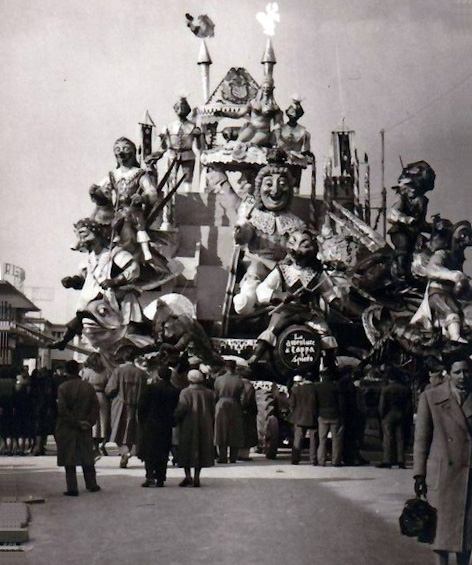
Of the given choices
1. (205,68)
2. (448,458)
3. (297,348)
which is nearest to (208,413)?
(297,348)

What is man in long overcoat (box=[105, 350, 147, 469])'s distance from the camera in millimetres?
17859

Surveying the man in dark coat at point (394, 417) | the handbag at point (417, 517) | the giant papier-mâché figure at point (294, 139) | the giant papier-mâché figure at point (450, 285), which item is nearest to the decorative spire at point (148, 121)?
the giant papier-mâché figure at point (294, 139)

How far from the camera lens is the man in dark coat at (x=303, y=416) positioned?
18.7 m

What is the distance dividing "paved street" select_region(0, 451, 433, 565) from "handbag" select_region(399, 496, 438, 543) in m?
1.22

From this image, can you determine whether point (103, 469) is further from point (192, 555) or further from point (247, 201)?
point (247, 201)

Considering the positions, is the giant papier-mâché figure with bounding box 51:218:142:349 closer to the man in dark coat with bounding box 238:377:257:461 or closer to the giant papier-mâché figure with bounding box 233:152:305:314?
the giant papier-mâché figure with bounding box 233:152:305:314

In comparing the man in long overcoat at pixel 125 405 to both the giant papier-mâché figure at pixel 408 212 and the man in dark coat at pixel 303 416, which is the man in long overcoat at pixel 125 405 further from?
the giant papier-mâché figure at pixel 408 212

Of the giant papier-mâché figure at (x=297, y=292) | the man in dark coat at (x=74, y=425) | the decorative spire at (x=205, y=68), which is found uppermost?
the decorative spire at (x=205, y=68)

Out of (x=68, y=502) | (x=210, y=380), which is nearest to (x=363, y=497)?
(x=68, y=502)

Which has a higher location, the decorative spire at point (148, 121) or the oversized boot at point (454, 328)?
the decorative spire at point (148, 121)

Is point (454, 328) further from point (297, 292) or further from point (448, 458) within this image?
point (448, 458)

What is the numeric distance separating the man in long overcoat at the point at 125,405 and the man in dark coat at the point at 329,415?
2.46 metres

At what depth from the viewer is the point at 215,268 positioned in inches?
1092

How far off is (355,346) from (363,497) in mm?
8908
